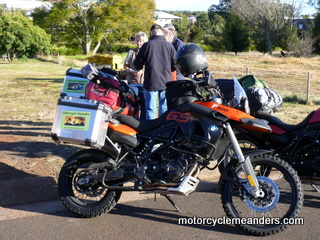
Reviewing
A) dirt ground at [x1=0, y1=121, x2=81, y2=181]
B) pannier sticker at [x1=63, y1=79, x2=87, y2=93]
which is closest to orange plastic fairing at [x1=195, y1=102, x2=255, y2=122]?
pannier sticker at [x1=63, y1=79, x2=87, y2=93]

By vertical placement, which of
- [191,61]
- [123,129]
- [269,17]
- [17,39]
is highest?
[269,17]

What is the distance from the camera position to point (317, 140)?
490 cm

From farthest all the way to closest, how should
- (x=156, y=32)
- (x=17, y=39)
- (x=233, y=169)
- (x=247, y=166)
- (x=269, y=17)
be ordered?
(x=269, y=17)
(x=17, y=39)
(x=156, y=32)
(x=233, y=169)
(x=247, y=166)

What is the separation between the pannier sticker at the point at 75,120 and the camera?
4.36 metres

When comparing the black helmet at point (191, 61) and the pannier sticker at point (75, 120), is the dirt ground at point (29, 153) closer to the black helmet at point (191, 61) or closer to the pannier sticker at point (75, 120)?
the pannier sticker at point (75, 120)

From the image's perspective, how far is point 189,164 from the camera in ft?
14.3

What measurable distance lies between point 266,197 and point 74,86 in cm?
241

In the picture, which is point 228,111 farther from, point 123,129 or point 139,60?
point 139,60

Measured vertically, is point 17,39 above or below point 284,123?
below

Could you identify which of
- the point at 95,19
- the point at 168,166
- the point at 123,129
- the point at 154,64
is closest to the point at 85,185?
the point at 123,129

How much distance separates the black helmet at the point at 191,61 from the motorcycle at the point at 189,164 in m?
0.09

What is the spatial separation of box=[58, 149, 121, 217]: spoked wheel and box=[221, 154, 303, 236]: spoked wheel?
1221 mm

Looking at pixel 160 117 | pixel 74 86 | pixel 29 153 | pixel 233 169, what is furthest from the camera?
pixel 29 153

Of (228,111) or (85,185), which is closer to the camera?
Result: (228,111)
